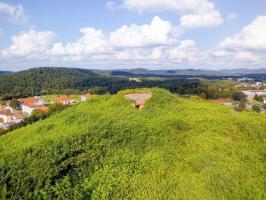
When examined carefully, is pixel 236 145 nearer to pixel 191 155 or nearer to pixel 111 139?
pixel 191 155

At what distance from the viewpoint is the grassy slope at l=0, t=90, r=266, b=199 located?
10.3 meters

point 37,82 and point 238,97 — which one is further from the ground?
point 238,97

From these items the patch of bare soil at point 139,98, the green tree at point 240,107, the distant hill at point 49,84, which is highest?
the patch of bare soil at point 139,98

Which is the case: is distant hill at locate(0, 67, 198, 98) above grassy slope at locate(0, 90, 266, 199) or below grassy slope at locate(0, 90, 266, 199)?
below

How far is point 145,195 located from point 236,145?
4.37 m

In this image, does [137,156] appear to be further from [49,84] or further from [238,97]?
[49,84]

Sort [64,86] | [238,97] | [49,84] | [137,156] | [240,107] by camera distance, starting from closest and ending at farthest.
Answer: [137,156] < [240,107] < [238,97] < [49,84] < [64,86]

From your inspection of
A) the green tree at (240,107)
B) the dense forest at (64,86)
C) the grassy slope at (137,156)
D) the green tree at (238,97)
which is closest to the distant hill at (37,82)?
the dense forest at (64,86)

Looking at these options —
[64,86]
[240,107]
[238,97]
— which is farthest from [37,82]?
[240,107]

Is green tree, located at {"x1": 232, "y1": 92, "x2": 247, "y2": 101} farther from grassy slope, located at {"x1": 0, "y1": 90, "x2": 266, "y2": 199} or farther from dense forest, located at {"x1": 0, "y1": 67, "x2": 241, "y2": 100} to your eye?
grassy slope, located at {"x1": 0, "y1": 90, "x2": 266, "y2": 199}

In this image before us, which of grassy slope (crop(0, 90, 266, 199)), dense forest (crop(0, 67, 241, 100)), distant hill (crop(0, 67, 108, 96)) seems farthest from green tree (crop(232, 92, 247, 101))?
grassy slope (crop(0, 90, 266, 199))

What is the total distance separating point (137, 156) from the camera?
39.4 ft

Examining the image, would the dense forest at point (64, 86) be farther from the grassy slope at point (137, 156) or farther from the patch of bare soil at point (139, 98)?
the grassy slope at point (137, 156)

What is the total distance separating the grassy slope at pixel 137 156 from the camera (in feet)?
33.7
